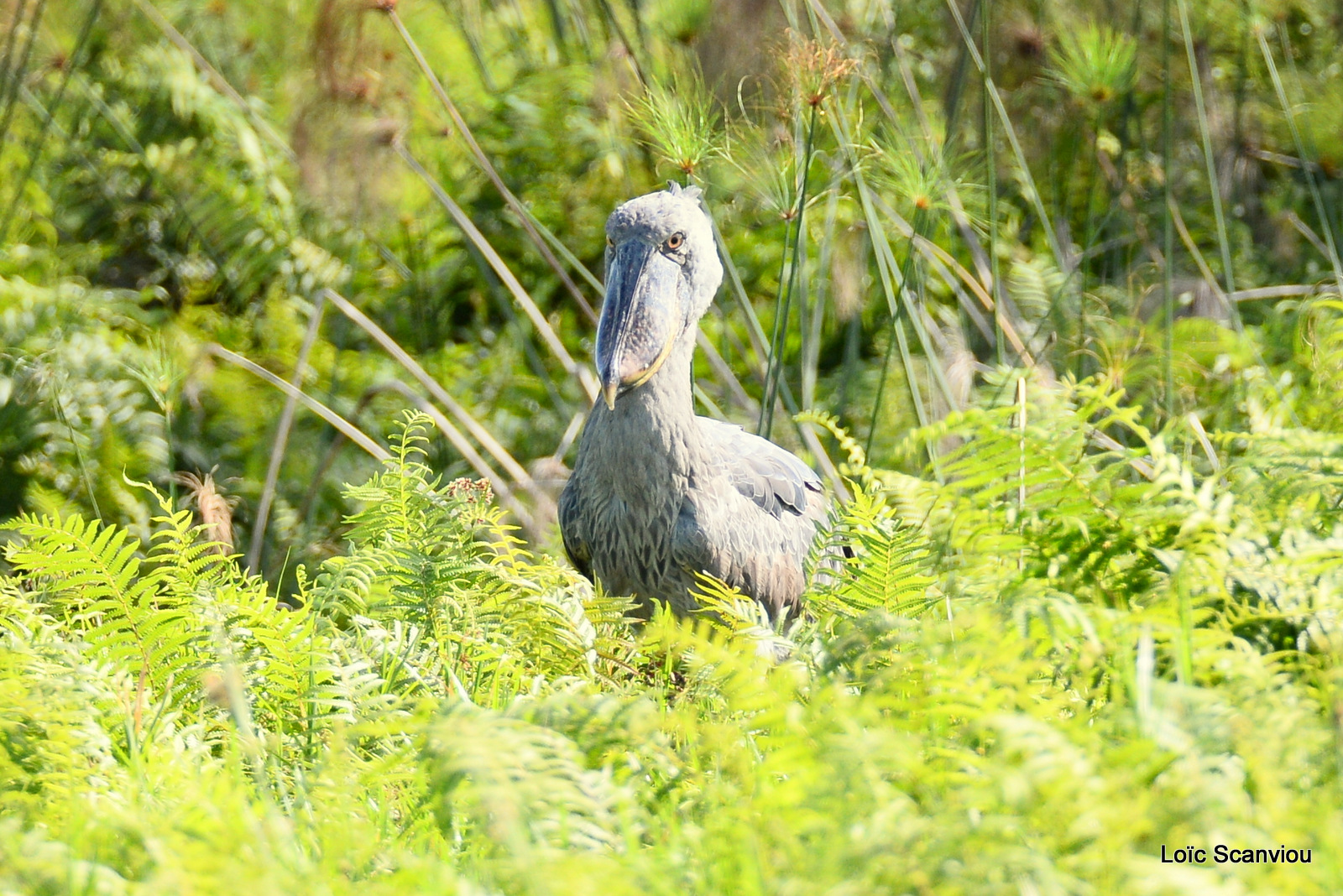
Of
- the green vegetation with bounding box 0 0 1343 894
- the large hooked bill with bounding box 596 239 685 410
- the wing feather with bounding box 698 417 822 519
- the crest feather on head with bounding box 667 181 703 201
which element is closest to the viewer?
the green vegetation with bounding box 0 0 1343 894

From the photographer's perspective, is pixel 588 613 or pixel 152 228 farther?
pixel 152 228

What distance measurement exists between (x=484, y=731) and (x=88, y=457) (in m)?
2.91

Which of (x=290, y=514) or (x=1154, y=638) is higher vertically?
(x=1154, y=638)

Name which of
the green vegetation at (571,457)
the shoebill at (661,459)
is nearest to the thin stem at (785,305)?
the green vegetation at (571,457)

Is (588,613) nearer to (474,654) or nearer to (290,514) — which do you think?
(474,654)

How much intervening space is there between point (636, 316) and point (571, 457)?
2.03 metres

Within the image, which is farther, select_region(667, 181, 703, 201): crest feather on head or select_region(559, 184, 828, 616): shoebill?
select_region(667, 181, 703, 201): crest feather on head

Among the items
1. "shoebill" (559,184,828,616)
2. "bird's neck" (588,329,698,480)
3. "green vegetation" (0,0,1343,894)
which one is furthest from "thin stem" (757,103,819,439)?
"bird's neck" (588,329,698,480)

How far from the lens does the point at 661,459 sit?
2.24 m

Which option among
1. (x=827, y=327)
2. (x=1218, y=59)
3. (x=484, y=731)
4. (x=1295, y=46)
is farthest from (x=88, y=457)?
(x=1295, y=46)

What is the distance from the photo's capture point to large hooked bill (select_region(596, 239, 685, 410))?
205 cm

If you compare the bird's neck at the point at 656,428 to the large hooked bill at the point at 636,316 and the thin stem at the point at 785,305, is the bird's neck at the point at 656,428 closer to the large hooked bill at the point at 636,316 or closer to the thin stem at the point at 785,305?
the large hooked bill at the point at 636,316

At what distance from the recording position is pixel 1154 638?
1.33 meters

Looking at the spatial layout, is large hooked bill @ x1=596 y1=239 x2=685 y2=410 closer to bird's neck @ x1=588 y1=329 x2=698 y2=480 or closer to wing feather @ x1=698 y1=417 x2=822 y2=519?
bird's neck @ x1=588 y1=329 x2=698 y2=480
